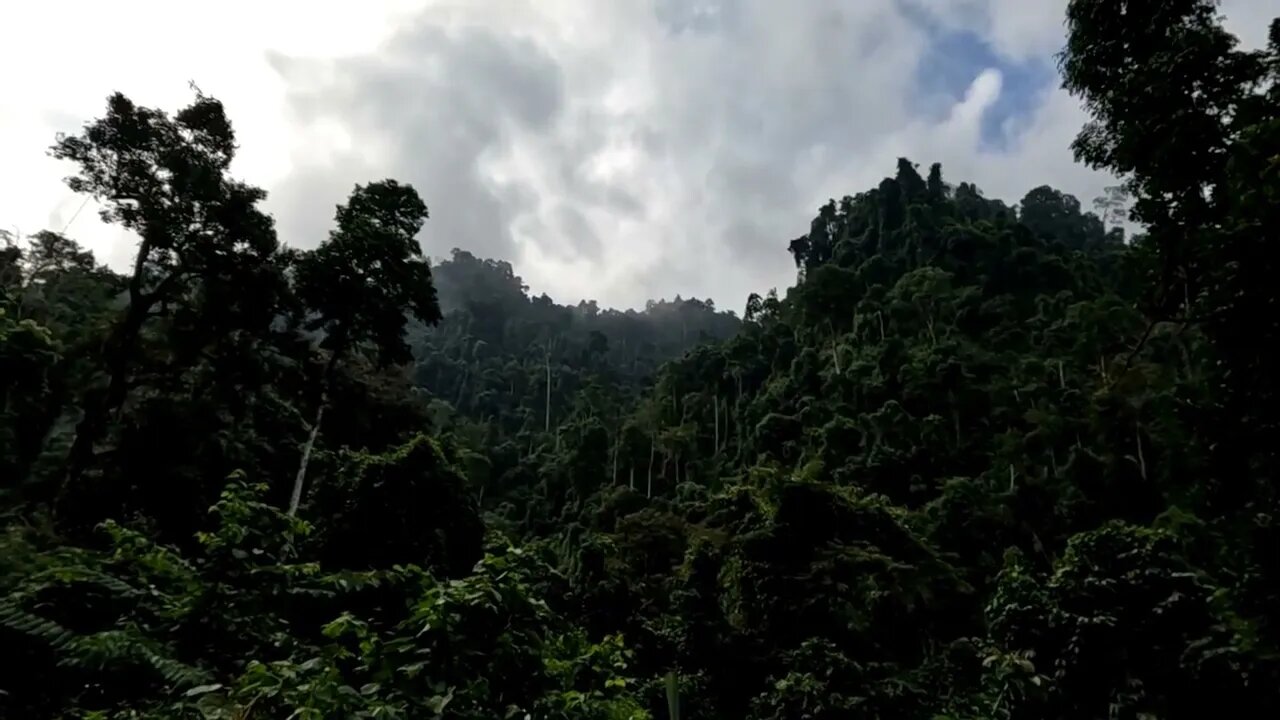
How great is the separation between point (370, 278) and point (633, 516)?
1546 centimetres

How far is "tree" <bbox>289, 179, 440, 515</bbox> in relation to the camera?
14.4m

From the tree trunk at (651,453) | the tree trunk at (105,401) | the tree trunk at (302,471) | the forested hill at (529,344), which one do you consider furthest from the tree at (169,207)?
the tree trunk at (651,453)

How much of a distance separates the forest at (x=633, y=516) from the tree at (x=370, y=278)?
0.06m

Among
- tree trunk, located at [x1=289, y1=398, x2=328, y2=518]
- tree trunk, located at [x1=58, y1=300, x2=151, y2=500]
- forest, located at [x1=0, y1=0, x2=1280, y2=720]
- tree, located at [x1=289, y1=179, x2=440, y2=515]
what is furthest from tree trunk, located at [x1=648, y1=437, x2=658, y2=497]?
tree trunk, located at [x1=58, y1=300, x2=151, y2=500]

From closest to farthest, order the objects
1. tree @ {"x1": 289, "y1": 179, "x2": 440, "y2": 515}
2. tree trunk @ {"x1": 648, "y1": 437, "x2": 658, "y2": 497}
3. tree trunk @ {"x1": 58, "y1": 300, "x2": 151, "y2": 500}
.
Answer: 1. tree trunk @ {"x1": 58, "y1": 300, "x2": 151, "y2": 500}
2. tree @ {"x1": 289, "y1": 179, "x2": 440, "y2": 515}
3. tree trunk @ {"x1": 648, "y1": 437, "x2": 658, "y2": 497}

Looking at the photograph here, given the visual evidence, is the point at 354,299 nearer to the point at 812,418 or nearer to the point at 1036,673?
the point at 1036,673

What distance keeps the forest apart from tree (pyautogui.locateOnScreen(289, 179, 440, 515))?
0.20 ft

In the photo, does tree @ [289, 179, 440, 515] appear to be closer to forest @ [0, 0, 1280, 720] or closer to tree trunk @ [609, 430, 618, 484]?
forest @ [0, 0, 1280, 720]

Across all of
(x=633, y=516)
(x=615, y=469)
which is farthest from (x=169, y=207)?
(x=615, y=469)

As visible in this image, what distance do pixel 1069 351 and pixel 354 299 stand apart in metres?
31.6

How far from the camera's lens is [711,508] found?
22531 millimetres

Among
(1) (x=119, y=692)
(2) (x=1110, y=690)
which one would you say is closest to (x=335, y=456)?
(1) (x=119, y=692)

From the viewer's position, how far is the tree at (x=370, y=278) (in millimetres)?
14359

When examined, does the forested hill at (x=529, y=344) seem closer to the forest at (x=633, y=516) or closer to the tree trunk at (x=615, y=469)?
the tree trunk at (x=615, y=469)
